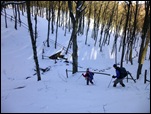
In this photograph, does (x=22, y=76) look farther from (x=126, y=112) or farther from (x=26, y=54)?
(x=126, y=112)

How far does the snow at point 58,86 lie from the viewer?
10.1 meters

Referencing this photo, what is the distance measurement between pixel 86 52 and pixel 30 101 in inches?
1150

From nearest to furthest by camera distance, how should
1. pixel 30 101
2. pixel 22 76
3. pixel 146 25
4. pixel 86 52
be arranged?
pixel 30 101, pixel 146 25, pixel 22 76, pixel 86 52

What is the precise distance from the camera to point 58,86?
50.3 ft

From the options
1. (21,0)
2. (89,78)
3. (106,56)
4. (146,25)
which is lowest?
(106,56)

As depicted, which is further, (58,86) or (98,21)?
(98,21)

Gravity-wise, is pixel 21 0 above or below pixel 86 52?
above

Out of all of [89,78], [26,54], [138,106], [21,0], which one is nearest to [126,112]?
[138,106]

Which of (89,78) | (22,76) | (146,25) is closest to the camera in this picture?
(89,78)

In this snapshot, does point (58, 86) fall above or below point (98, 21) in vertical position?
below

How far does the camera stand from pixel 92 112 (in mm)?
9320

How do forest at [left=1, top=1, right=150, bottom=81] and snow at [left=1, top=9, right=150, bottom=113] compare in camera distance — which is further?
forest at [left=1, top=1, right=150, bottom=81]

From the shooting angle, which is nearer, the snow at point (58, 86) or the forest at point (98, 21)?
the snow at point (58, 86)

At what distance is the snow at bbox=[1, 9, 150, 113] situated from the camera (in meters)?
10.1
